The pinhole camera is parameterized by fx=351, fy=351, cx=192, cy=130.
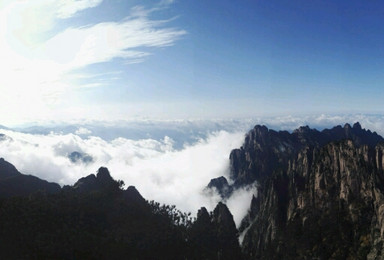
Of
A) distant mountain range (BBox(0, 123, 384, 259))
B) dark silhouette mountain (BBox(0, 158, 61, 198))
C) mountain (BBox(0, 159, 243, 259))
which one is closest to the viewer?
mountain (BBox(0, 159, 243, 259))

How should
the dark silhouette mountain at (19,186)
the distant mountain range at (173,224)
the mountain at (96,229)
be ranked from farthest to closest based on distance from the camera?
the dark silhouette mountain at (19,186) → the distant mountain range at (173,224) → the mountain at (96,229)

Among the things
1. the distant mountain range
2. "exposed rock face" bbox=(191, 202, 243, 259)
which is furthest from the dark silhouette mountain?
"exposed rock face" bbox=(191, 202, 243, 259)

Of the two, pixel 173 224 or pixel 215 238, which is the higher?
pixel 173 224

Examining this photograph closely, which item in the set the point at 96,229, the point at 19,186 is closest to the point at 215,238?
the point at 96,229

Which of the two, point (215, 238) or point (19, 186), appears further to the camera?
point (19, 186)

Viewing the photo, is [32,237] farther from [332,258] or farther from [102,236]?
[332,258]

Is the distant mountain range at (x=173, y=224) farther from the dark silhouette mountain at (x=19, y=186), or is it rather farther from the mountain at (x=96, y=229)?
the dark silhouette mountain at (x=19, y=186)

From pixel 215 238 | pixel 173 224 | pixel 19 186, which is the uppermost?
pixel 19 186

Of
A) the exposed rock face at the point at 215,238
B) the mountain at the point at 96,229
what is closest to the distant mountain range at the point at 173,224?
the mountain at the point at 96,229

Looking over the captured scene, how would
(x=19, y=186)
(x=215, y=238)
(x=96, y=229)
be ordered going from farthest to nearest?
(x=19, y=186) < (x=215, y=238) < (x=96, y=229)

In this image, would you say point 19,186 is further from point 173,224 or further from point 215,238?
point 215,238

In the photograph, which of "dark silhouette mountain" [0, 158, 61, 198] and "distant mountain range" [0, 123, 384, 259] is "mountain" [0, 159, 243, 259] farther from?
"distant mountain range" [0, 123, 384, 259]
